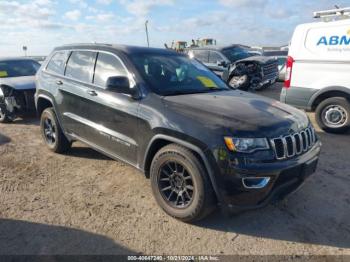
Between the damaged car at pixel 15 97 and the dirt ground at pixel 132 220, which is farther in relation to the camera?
the damaged car at pixel 15 97

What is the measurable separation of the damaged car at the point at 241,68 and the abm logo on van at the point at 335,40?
15.8 ft

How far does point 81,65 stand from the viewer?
14.8 feet

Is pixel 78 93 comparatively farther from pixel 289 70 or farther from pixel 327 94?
pixel 327 94

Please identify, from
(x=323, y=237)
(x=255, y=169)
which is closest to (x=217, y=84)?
(x=255, y=169)

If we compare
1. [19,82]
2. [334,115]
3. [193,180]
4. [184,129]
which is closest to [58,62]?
[184,129]

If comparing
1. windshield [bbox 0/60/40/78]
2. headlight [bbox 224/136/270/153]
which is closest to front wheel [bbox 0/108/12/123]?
windshield [bbox 0/60/40/78]

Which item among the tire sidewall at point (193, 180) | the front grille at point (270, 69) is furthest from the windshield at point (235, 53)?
the tire sidewall at point (193, 180)

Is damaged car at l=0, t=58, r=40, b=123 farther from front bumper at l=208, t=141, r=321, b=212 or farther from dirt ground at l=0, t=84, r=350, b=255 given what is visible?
front bumper at l=208, t=141, r=321, b=212

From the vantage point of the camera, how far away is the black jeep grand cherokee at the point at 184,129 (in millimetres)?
2859

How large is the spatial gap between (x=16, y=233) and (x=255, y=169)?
96.5 inches

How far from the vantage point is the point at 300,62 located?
647cm

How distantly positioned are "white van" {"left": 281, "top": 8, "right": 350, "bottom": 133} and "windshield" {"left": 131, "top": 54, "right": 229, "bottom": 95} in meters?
2.82

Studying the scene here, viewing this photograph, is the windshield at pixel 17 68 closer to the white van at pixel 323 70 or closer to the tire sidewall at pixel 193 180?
the tire sidewall at pixel 193 180

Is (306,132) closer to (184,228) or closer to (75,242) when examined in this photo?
(184,228)
